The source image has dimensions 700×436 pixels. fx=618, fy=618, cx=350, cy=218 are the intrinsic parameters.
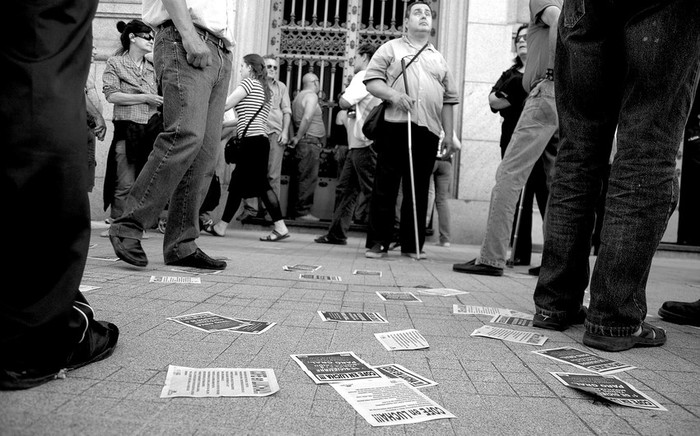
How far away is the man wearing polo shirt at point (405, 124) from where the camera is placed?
5199 millimetres

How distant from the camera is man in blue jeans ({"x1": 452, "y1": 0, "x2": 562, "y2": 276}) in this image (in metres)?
3.85

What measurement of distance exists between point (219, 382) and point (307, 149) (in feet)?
23.1

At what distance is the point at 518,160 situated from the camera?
416 cm

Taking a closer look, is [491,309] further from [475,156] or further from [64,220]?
[475,156]

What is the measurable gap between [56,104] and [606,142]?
6.29 ft

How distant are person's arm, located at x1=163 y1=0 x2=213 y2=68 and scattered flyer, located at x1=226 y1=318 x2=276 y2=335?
1662 mm

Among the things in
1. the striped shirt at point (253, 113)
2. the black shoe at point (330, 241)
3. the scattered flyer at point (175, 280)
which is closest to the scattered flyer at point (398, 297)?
the scattered flyer at point (175, 280)

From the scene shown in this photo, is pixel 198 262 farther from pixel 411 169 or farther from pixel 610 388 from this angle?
pixel 610 388

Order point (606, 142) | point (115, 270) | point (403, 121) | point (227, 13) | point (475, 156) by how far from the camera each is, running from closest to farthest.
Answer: point (606, 142) < point (115, 270) < point (227, 13) < point (403, 121) < point (475, 156)

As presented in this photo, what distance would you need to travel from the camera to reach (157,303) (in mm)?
2367

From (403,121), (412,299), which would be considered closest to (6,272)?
(412,299)

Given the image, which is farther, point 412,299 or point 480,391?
point 412,299

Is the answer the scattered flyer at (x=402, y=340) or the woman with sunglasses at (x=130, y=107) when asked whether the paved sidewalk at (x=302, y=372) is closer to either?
the scattered flyer at (x=402, y=340)

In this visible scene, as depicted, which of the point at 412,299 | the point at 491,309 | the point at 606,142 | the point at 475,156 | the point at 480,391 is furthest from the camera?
the point at 475,156
